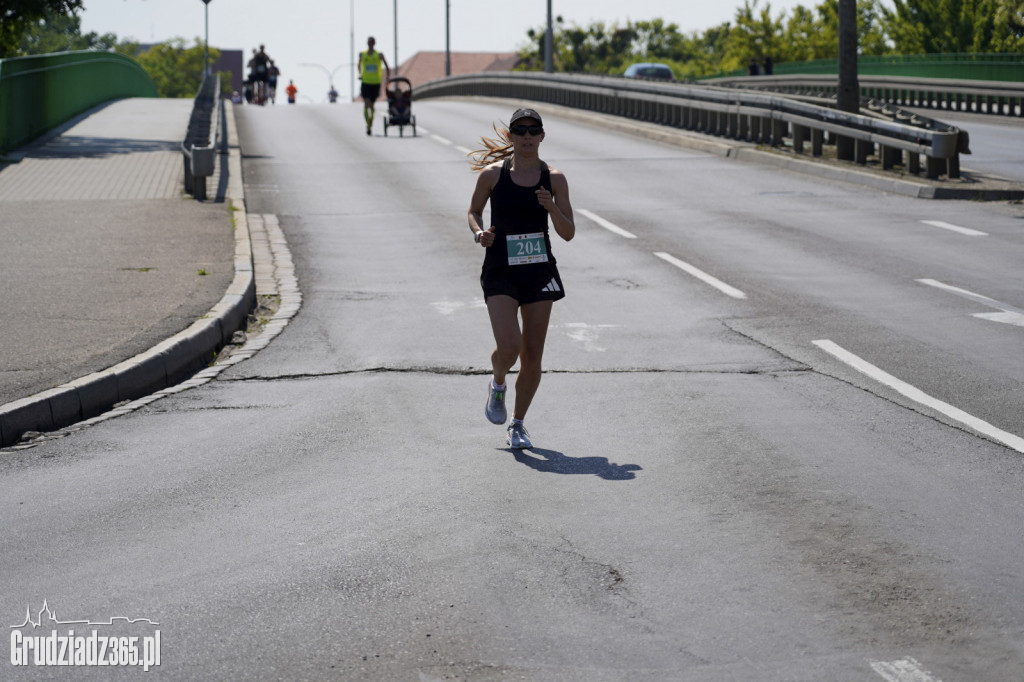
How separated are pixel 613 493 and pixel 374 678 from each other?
2.32 metres

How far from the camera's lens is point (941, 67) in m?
49.7

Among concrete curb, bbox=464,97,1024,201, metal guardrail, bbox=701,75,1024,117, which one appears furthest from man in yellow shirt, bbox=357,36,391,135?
metal guardrail, bbox=701,75,1024,117

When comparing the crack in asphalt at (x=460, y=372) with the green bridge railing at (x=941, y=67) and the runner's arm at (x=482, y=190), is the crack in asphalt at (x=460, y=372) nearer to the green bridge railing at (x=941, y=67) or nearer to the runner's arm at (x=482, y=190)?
the runner's arm at (x=482, y=190)

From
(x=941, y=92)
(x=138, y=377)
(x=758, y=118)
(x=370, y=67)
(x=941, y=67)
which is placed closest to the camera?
(x=138, y=377)

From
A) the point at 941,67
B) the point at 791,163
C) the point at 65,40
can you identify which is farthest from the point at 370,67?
the point at 65,40

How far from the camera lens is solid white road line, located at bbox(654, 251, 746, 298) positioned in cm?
1258

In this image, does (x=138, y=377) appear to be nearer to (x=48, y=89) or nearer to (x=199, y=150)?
(x=199, y=150)

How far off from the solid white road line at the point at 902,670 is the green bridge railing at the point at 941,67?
39.5m

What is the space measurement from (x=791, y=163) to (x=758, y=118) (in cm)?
434

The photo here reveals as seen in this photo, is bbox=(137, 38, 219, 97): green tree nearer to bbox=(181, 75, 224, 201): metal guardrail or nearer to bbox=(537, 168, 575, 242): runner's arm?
bbox=(181, 75, 224, 201): metal guardrail

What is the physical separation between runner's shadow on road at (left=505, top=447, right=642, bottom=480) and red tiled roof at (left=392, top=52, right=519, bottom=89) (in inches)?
5233

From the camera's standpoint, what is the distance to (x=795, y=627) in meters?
4.77

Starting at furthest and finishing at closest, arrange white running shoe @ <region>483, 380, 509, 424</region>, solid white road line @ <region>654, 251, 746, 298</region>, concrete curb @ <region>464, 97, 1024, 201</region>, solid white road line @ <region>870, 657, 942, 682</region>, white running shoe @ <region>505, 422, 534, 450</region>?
concrete curb @ <region>464, 97, 1024, 201</region>
solid white road line @ <region>654, 251, 746, 298</region>
white running shoe @ <region>483, 380, 509, 424</region>
white running shoe @ <region>505, 422, 534, 450</region>
solid white road line @ <region>870, 657, 942, 682</region>

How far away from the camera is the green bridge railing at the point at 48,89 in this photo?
26469 mm
